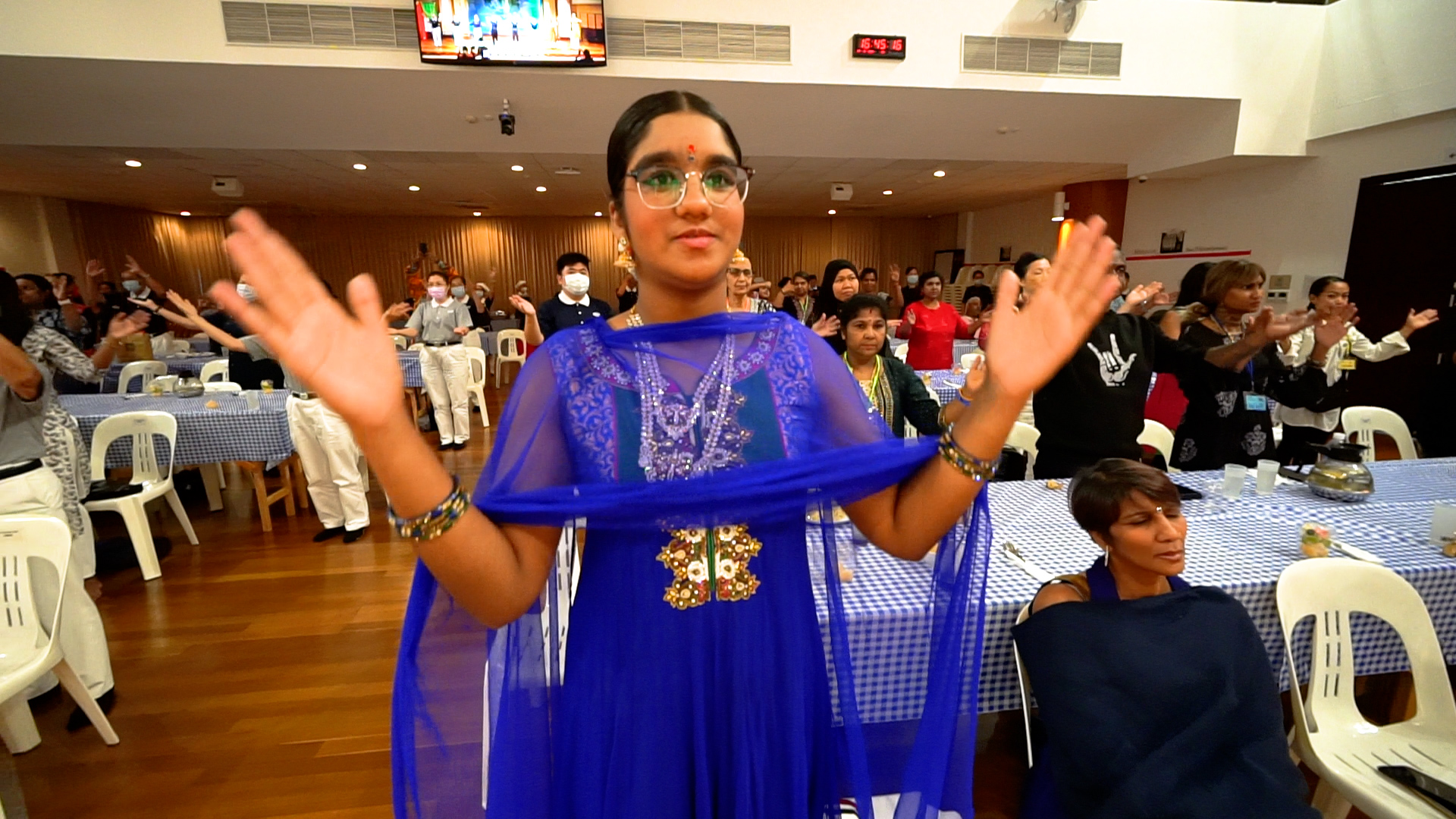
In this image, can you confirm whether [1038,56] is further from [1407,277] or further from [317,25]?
[317,25]

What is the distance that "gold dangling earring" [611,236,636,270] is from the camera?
973 millimetres

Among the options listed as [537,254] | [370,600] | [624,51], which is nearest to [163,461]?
[370,600]

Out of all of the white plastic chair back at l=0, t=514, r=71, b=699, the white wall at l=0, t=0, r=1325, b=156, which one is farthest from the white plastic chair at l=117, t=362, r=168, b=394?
the white plastic chair back at l=0, t=514, r=71, b=699

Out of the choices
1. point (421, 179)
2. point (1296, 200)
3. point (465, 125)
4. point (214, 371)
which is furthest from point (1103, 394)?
point (421, 179)

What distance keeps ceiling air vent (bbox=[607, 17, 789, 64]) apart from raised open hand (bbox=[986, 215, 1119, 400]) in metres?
5.38

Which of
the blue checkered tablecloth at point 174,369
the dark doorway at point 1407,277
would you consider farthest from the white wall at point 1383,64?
the blue checkered tablecloth at point 174,369

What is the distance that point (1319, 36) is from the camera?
20.4 feet

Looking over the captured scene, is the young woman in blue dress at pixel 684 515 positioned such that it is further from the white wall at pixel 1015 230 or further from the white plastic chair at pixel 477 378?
the white wall at pixel 1015 230

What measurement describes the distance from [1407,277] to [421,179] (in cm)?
1163

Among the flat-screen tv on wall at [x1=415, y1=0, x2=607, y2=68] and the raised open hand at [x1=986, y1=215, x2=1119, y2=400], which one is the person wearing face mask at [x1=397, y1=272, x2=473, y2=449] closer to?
the flat-screen tv on wall at [x1=415, y1=0, x2=607, y2=68]

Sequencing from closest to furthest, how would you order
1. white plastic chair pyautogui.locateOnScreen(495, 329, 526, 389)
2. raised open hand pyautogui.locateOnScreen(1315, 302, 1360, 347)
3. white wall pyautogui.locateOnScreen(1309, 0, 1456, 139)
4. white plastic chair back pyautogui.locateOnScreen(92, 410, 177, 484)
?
raised open hand pyautogui.locateOnScreen(1315, 302, 1360, 347) → white plastic chair back pyautogui.locateOnScreen(92, 410, 177, 484) → white wall pyautogui.locateOnScreen(1309, 0, 1456, 139) → white plastic chair pyautogui.locateOnScreen(495, 329, 526, 389)

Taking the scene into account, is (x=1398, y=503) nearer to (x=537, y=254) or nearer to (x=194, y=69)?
(x=194, y=69)

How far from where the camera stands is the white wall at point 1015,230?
1237 centimetres

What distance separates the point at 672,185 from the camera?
885 millimetres
